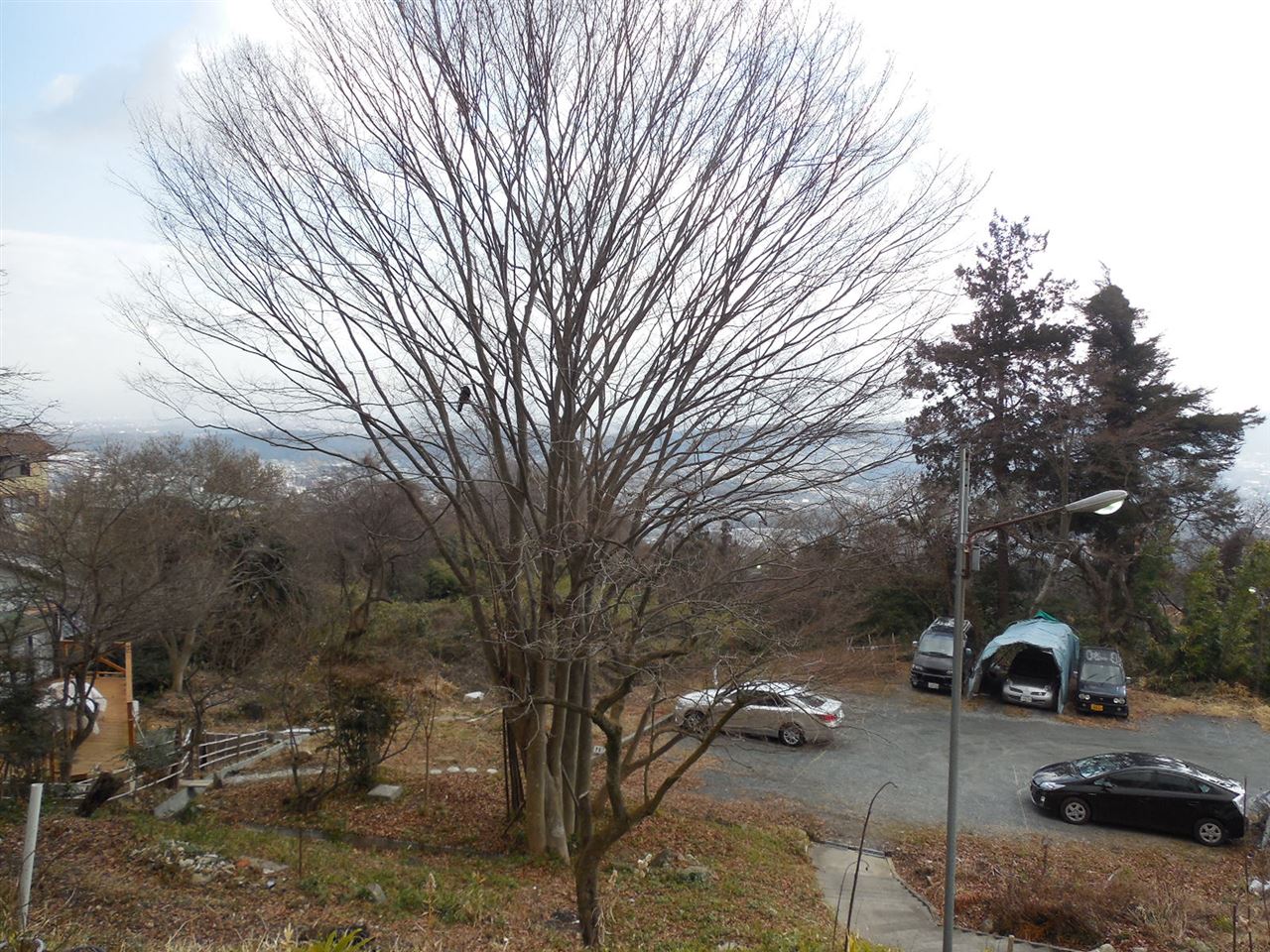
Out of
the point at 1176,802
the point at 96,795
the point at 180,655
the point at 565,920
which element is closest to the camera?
the point at 565,920

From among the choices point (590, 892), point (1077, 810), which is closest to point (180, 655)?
point (590, 892)

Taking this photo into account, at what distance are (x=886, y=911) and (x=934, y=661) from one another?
11.4m

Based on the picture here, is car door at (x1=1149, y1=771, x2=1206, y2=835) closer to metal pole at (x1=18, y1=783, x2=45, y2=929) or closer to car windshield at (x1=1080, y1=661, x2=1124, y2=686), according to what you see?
car windshield at (x1=1080, y1=661, x2=1124, y2=686)

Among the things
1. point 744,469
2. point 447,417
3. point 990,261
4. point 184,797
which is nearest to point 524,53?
point 447,417

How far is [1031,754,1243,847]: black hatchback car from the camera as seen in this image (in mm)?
11406

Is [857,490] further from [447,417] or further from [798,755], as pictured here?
[798,755]

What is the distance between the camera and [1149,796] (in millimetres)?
11719

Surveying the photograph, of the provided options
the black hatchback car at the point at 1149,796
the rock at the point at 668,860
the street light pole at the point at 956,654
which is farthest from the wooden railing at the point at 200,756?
the black hatchback car at the point at 1149,796

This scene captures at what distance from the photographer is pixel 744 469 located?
8367 mm

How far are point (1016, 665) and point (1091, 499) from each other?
14.9 meters

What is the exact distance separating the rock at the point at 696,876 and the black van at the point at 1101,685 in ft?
41.4

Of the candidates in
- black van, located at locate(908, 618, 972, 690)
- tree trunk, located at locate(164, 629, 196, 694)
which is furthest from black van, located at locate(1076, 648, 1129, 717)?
tree trunk, located at locate(164, 629, 196, 694)

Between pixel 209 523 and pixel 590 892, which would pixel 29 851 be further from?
pixel 209 523

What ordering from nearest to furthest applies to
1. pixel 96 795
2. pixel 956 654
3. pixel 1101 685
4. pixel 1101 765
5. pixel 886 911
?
pixel 956 654 < pixel 886 911 < pixel 96 795 < pixel 1101 765 < pixel 1101 685
